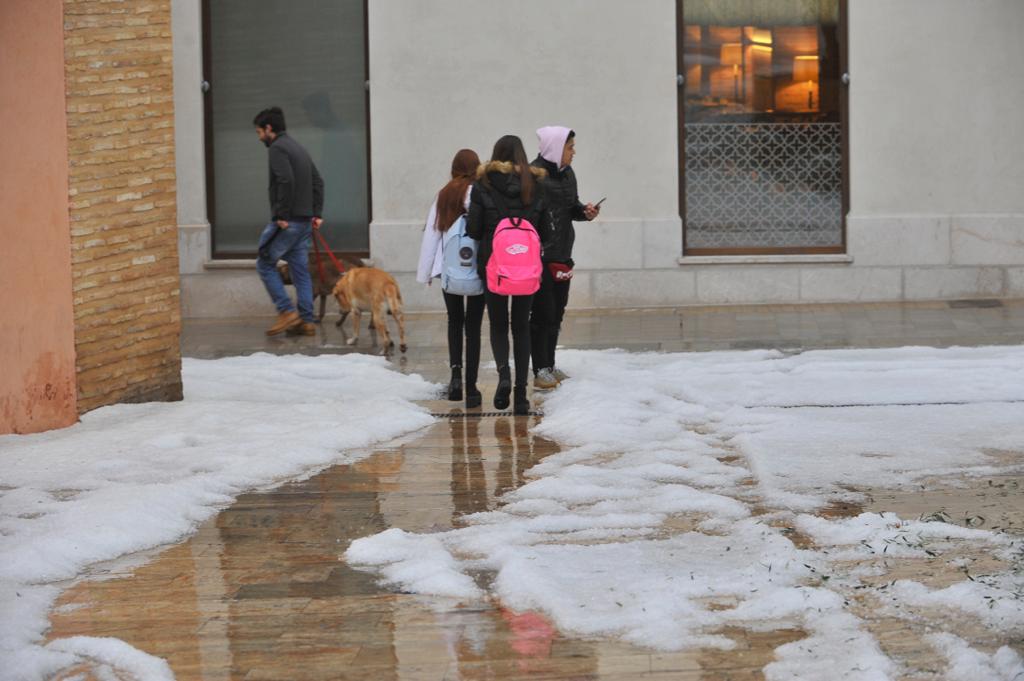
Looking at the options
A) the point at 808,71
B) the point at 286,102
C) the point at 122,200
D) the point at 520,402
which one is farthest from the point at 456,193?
the point at 808,71

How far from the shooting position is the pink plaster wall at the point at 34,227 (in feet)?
32.7

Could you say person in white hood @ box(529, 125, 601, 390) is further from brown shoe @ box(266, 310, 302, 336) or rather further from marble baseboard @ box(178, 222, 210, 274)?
marble baseboard @ box(178, 222, 210, 274)

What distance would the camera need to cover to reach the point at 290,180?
15578 mm

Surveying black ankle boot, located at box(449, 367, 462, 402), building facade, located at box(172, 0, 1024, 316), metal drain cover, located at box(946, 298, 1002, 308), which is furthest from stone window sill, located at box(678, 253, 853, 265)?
black ankle boot, located at box(449, 367, 462, 402)

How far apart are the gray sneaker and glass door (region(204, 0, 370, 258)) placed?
6.33m

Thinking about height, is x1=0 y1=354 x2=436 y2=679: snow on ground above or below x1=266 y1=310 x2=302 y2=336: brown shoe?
below

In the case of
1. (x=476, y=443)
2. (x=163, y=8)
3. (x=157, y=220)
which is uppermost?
(x=163, y=8)

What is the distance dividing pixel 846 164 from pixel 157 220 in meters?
8.97

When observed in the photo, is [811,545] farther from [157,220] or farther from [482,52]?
[482,52]

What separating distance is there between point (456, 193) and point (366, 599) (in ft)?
17.4

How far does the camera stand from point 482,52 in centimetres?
1748

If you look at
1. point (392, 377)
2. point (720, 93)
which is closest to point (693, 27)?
point (720, 93)

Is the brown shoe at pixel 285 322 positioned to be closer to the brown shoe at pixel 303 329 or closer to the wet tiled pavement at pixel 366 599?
the brown shoe at pixel 303 329

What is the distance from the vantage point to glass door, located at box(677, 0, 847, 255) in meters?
17.8
